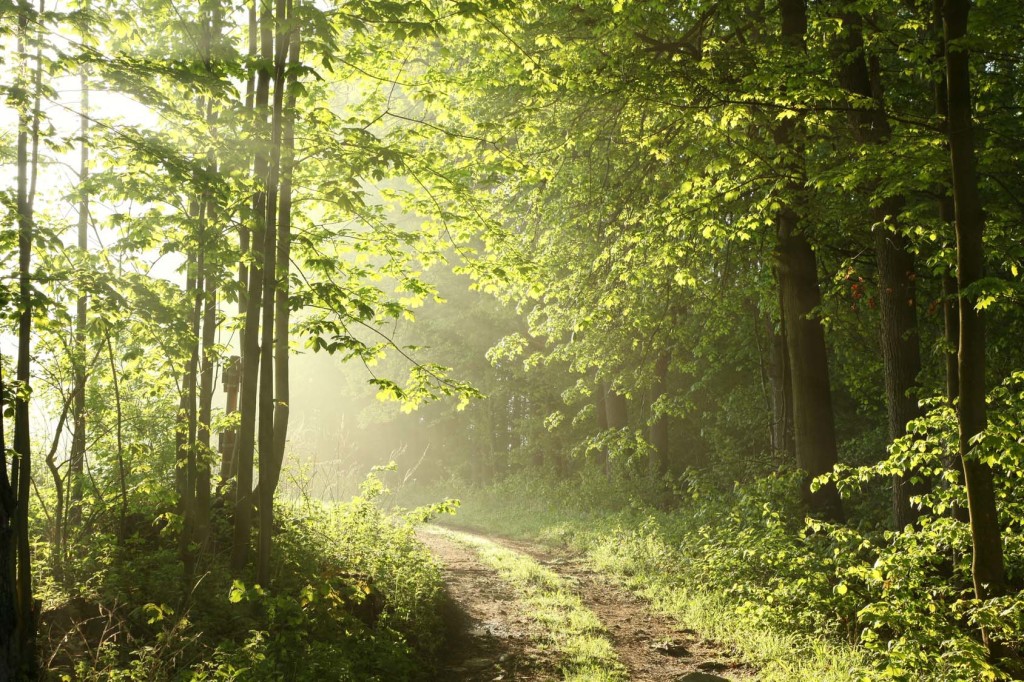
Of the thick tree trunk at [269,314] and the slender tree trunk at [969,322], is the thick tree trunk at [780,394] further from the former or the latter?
the thick tree trunk at [269,314]

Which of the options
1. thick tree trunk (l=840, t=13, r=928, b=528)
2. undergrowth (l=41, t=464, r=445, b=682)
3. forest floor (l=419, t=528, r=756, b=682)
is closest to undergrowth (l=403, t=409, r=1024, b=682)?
forest floor (l=419, t=528, r=756, b=682)

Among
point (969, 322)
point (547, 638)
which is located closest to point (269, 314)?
point (547, 638)

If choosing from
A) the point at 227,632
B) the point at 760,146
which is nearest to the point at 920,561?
the point at 760,146

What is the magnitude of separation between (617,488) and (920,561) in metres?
14.1

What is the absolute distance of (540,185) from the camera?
49.4 feet

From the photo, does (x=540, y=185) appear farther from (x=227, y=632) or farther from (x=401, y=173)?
(x=227, y=632)

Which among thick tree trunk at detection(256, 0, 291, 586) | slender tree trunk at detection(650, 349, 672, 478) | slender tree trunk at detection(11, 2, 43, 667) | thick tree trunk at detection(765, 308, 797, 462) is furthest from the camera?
slender tree trunk at detection(650, 349, 672, 478)

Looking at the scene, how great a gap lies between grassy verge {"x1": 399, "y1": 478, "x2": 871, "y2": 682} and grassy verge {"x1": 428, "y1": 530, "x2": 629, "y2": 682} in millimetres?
1237

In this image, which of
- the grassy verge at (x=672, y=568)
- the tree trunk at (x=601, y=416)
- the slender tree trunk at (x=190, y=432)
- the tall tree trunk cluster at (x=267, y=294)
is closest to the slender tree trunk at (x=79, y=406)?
the slender tree trunk at (x=190, y=432)

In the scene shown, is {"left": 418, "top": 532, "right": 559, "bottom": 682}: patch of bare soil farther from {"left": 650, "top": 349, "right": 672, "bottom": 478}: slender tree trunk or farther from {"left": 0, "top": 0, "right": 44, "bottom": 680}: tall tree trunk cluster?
{"left": 650, "top": 349, "right": 672, "bottom": 478}: slender tree trunk

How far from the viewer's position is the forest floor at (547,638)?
7.19 metres

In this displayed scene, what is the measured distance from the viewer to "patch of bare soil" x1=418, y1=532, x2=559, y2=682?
724 centimetres

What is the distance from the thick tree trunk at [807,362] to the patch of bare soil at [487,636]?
206 inches

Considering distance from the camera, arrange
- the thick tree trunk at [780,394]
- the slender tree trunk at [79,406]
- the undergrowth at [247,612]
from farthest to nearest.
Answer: the thick tree trunk at [780,394] → the slender tree trunk at [79,406] → the undergrowth at [247,612]
